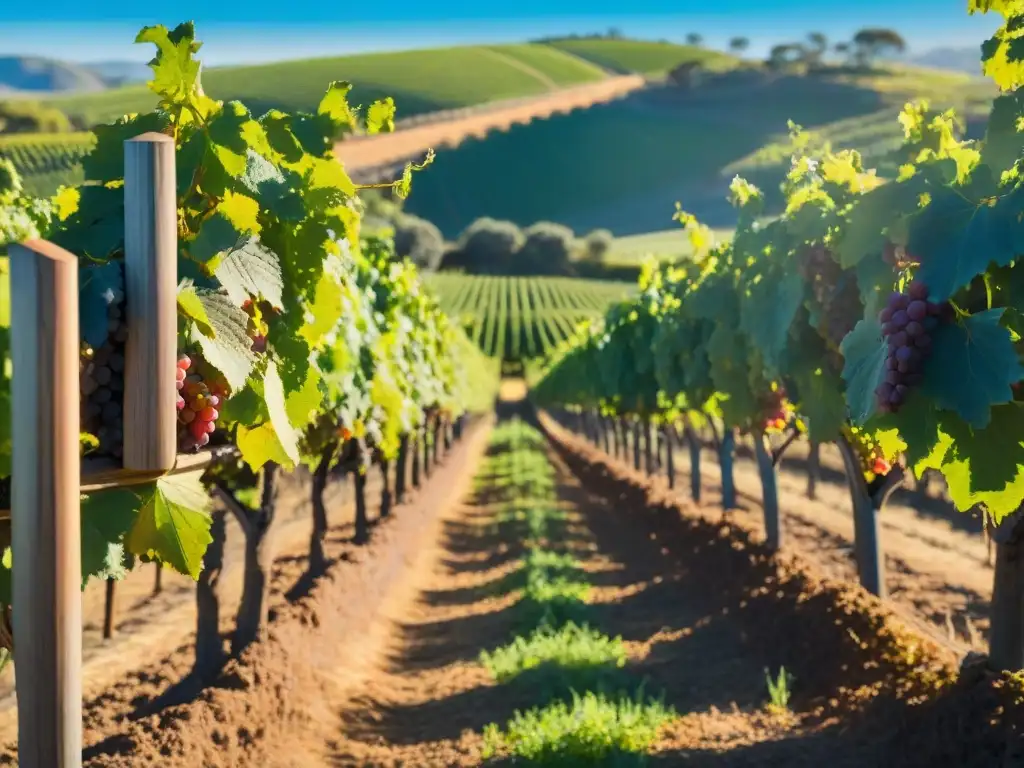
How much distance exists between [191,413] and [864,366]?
197cm

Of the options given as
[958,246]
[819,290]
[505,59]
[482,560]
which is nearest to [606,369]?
[482,560]

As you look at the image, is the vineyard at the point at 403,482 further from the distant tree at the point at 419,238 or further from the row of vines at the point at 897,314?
the distant tree at the point at 419,238

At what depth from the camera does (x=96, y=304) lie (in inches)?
76.2

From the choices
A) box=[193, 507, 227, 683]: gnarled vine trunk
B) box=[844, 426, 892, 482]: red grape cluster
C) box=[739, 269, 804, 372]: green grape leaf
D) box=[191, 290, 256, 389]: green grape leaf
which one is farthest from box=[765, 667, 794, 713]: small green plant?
box=[191, 290, 256, 389]: green grape leaf

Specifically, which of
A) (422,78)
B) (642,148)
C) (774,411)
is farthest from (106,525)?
(642,148)

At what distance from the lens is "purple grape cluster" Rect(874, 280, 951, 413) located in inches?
118

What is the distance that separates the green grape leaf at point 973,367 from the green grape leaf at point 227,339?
5.91 ft

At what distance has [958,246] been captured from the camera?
2977 mm

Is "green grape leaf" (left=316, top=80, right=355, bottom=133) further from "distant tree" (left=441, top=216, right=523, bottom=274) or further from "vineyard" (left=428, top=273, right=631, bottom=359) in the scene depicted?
"distant tree" (left=441, top=216, right=523, bottom=274)

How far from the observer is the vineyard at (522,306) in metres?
69.8

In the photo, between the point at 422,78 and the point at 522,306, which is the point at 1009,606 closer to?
the point at 422,78

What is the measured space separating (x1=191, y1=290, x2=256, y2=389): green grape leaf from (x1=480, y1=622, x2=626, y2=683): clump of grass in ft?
18.6

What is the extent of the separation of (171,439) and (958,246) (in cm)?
211

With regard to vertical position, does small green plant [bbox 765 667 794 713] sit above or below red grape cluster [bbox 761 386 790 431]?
below
